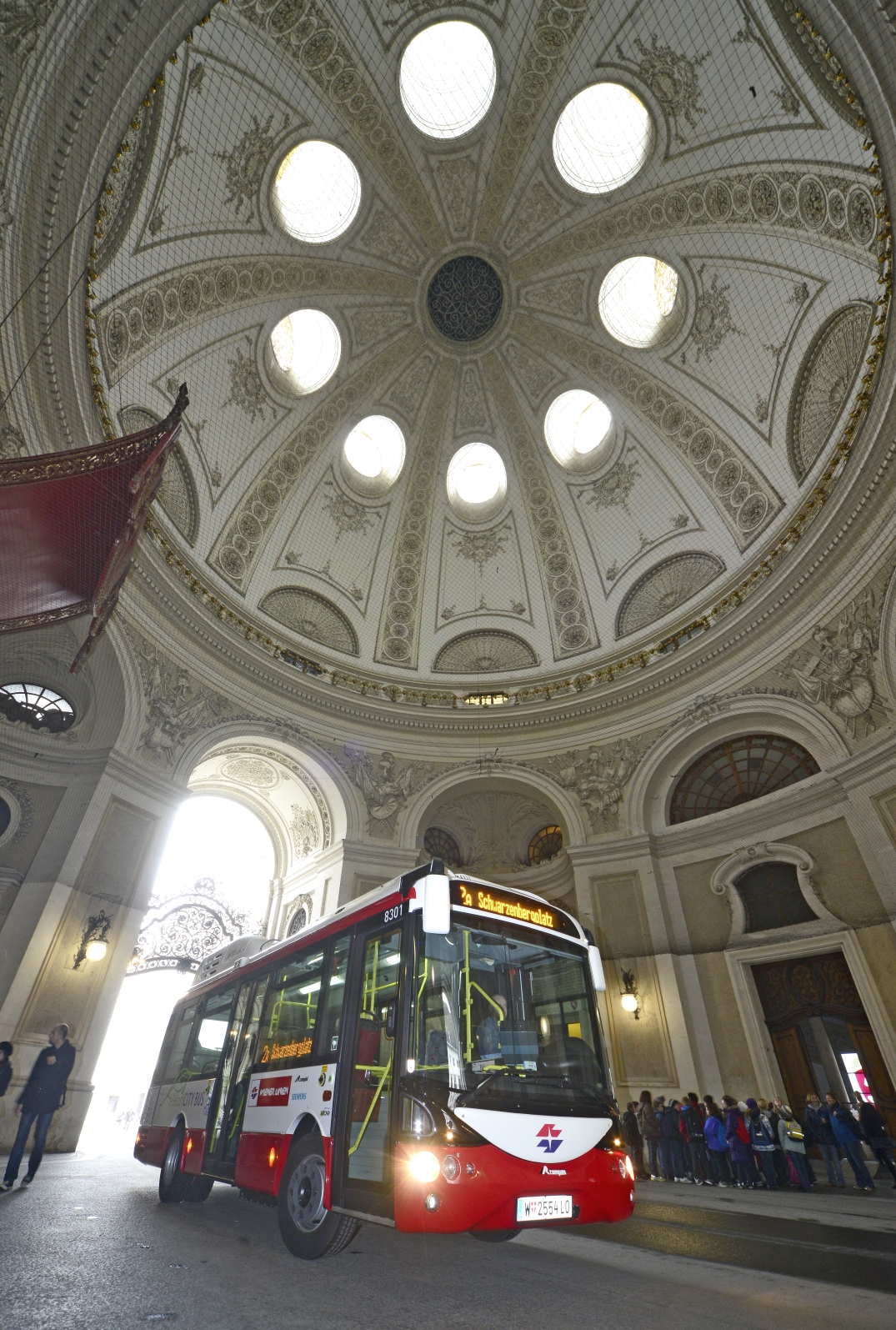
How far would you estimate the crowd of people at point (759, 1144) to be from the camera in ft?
30.5

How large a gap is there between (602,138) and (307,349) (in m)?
9.39

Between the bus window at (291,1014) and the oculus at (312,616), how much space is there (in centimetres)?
1253

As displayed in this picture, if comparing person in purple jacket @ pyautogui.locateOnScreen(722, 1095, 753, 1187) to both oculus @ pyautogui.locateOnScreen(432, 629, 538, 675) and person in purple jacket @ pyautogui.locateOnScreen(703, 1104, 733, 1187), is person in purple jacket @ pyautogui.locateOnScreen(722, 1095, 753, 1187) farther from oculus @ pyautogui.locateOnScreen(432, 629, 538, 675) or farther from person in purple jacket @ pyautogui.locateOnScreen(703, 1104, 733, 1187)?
oculus @ pyautogui.locateOnScreen(432, 629, 538, 675)

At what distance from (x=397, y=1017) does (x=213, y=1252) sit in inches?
85.3

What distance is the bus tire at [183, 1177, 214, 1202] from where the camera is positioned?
730cm

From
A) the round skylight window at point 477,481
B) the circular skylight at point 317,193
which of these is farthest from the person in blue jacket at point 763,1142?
the circular skylight at point 317,193

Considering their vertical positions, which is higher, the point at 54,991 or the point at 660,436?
the point at 660,436

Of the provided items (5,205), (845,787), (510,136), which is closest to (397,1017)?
(845,787)

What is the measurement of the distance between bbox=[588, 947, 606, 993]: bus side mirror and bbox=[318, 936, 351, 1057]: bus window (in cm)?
222

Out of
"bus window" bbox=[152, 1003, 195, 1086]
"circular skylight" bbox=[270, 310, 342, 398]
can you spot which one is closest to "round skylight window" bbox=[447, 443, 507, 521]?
"circular skylight" bbox=[270, 310, 342, 398]

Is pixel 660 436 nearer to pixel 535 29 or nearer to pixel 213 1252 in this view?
pixel 535 29

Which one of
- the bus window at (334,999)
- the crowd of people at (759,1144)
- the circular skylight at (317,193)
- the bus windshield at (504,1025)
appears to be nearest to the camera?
the bus windshield at (504,1025)

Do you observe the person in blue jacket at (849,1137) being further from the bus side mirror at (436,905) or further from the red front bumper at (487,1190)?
the bus side mirror at (436,905)

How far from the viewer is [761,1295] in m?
3.73
